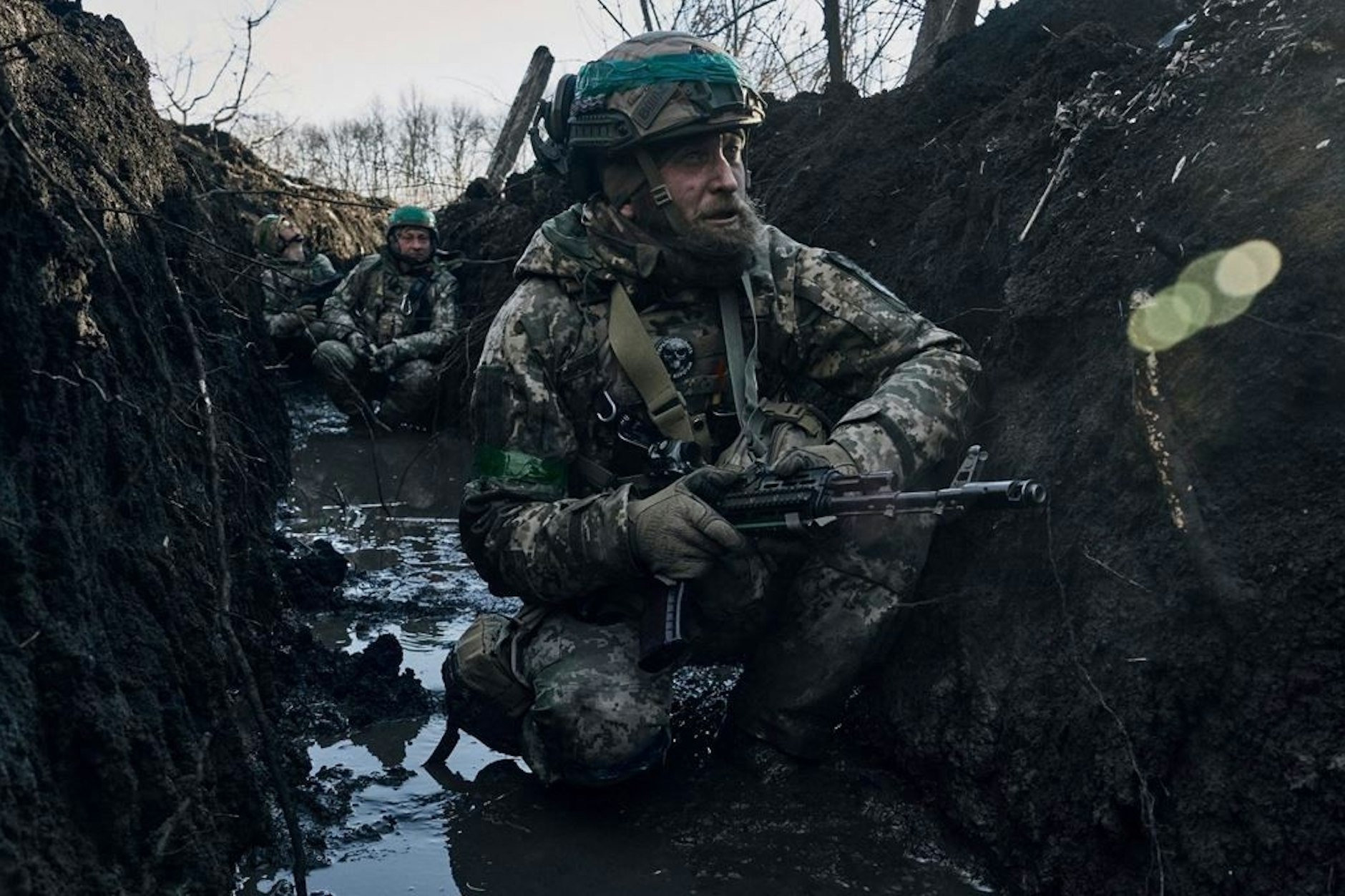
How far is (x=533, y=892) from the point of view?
3.16 m

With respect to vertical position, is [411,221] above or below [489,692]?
above

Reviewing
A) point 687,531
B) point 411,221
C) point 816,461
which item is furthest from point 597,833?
point 411,221

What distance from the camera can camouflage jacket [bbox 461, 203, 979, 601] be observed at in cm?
369

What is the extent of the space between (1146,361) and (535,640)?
1.92m

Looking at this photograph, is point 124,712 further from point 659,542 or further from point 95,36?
point 95,36

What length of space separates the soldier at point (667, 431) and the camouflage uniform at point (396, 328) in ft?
20.4

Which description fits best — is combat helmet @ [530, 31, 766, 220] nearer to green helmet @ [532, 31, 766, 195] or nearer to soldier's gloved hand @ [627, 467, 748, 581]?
green helmet @ [532, 31, 766, 195]

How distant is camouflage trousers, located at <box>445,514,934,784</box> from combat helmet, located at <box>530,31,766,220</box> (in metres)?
1.21

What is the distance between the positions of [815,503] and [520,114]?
1219 centimetres

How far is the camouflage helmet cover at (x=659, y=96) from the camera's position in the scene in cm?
384

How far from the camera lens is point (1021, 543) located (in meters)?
3.51

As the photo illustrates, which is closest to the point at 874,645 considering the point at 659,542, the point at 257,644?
the point at 659,542

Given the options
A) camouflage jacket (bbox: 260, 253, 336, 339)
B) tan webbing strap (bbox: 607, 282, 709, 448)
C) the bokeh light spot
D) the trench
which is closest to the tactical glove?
camouflage jacket (bbox: 260, 253, 336, 339)

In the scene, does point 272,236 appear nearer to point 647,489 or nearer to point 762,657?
point 647,489
